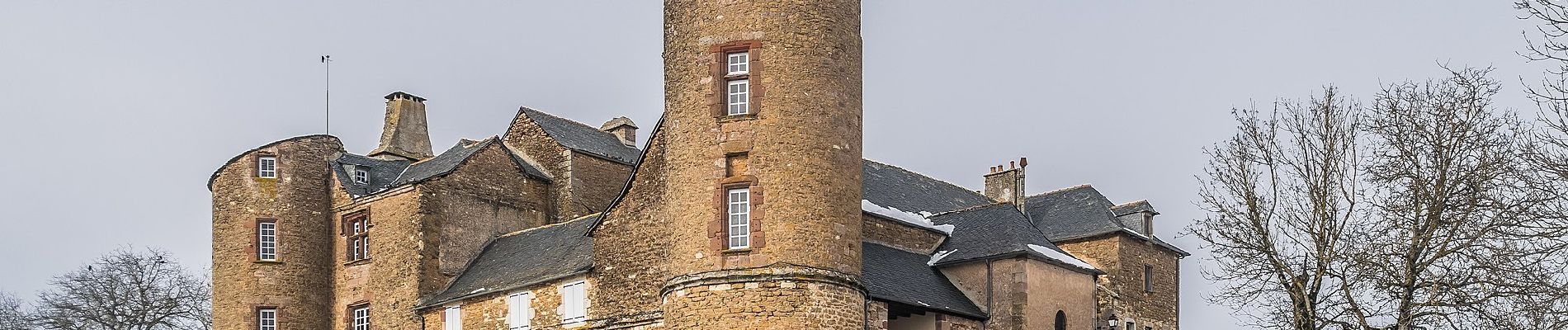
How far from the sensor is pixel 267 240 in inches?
1665

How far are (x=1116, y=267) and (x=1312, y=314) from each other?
16.7m

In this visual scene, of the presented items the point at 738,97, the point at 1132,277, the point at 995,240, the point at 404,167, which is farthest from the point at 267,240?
the point at 1132,277

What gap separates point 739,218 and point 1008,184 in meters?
16.9

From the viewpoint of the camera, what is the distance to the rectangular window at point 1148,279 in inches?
1726

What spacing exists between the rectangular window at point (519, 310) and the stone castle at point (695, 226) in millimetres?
65

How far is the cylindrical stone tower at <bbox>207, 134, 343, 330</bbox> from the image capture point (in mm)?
42094

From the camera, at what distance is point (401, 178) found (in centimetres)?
4188

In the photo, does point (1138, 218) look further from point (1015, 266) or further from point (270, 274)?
point (270, 274)

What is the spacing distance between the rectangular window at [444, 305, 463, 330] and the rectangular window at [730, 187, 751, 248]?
35.3ft

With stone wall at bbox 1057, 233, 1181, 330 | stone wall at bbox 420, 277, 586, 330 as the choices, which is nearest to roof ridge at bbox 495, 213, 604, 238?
stone wall at bbox 420, 277, 586, 330

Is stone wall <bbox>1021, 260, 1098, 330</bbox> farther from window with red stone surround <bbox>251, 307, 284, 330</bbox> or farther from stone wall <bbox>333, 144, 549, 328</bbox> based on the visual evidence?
window with red stone surround <bbox>251, 307, 284, 330</bbox>

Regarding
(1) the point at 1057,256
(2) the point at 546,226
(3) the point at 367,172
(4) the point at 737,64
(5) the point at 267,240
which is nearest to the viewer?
(4) the point at 737,64

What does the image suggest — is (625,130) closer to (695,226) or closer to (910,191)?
(910,191)

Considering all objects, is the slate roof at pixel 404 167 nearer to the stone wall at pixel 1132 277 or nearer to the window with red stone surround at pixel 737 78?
the window with red stone surround at pixel 737 78
